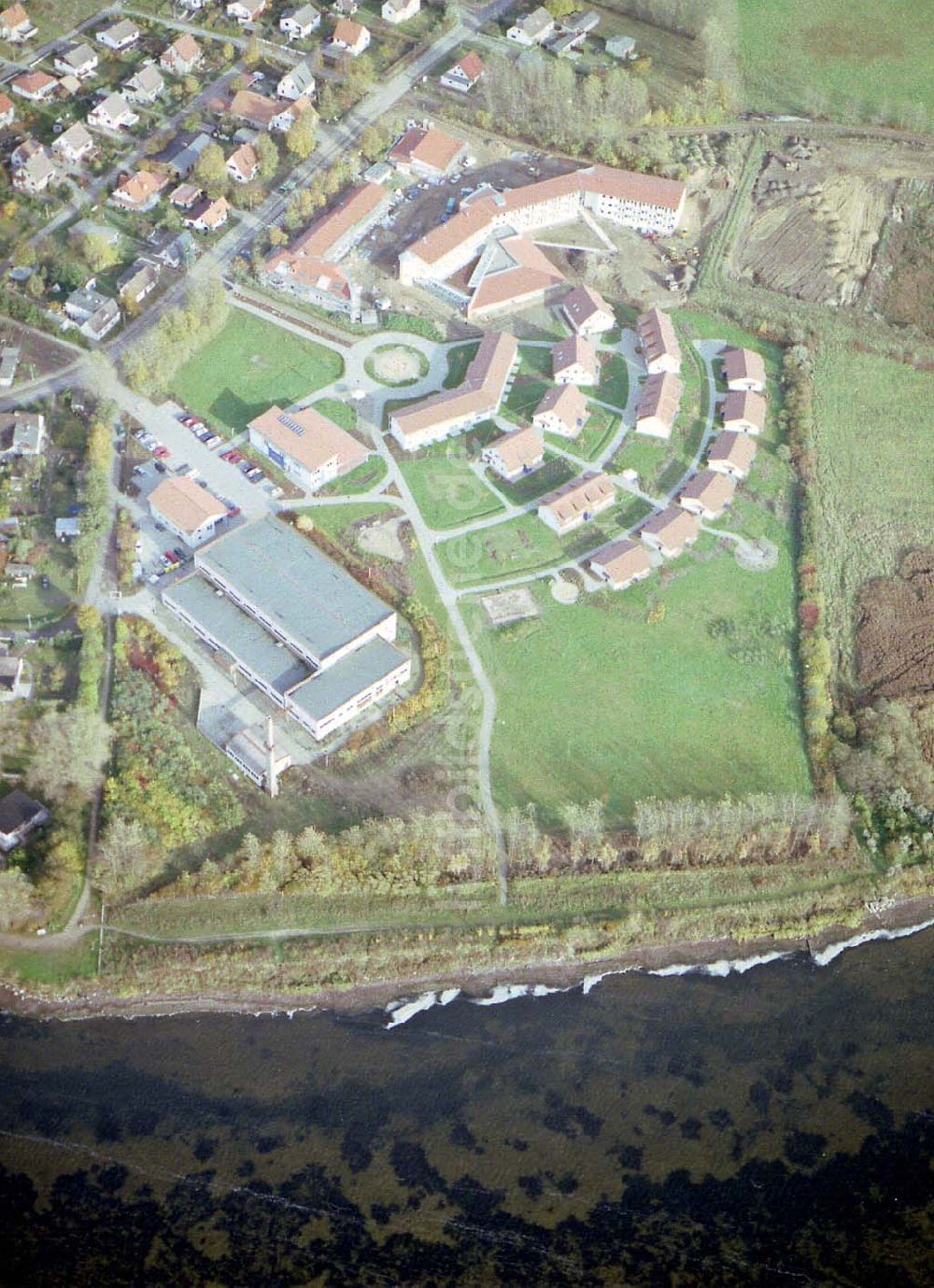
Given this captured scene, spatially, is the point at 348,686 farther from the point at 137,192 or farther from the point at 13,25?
the point at 13,25

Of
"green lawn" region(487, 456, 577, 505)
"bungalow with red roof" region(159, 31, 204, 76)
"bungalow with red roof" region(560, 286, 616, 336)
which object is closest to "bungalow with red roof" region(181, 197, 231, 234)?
"bungalow with red roof" region(159, 31, 204, 76)

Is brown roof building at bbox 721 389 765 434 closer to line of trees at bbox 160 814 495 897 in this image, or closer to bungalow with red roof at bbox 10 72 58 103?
line of trees at bbox 160 814 495 897

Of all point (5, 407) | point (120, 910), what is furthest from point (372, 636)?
point (5, 407)

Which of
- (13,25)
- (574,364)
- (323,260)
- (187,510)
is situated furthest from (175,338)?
(13,25)

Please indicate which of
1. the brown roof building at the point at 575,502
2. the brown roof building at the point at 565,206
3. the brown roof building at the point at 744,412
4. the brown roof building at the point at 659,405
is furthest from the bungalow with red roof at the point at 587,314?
the brown roof building at the point at 575,502

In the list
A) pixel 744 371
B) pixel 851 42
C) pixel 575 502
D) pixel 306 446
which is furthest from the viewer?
pixel 851 42

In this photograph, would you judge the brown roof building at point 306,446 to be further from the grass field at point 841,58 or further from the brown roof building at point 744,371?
the grass field at point 841,58

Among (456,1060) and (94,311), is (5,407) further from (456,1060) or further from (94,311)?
(456,1060)
